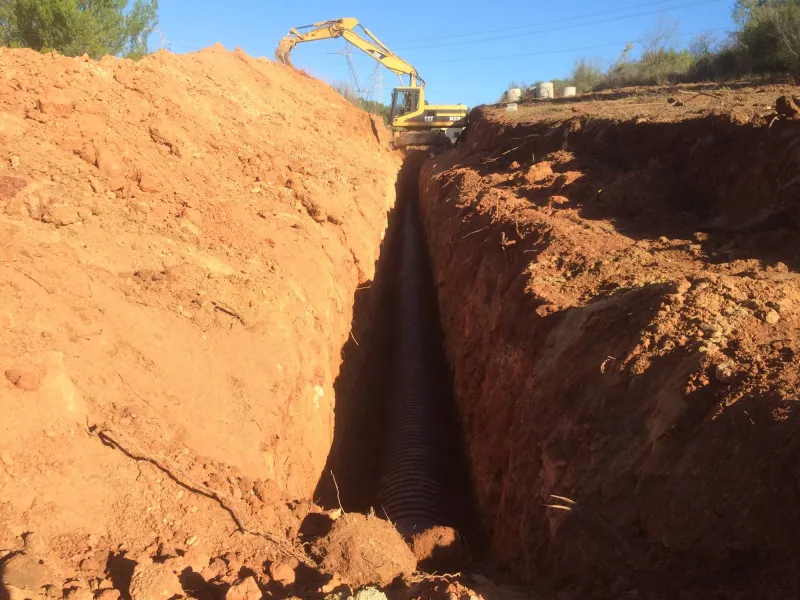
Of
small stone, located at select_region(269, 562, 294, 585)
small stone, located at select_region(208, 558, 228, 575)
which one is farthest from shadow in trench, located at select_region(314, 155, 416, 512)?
small stone, located at select_region(208, 558, 228, 575)

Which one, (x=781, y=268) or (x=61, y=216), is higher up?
(x=61, y=216)

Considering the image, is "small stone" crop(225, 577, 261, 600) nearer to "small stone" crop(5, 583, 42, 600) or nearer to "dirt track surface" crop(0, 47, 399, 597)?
"dirt track surface" crop(0, 47, 399, 597)

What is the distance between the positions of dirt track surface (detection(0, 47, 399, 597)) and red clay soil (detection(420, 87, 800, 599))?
1931 millimetres

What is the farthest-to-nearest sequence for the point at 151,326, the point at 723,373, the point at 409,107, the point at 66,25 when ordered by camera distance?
the point at 409,107, the point at 66,25, the point at 151,326, the point at 723,373

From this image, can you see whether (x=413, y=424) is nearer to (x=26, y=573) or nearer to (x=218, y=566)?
(x=218, y=566)

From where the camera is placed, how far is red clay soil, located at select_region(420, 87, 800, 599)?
2920mm

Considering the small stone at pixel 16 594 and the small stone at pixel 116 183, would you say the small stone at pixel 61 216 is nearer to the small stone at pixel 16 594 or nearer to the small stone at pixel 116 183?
the small stone at pixel 116 183

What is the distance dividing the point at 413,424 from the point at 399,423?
0.23 m

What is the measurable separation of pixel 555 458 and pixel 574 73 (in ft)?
131

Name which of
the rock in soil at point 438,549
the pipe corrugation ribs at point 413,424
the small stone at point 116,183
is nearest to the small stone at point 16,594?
the rock in soil at point 438,549

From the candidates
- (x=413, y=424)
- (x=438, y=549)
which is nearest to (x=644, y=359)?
(x=438, y=549)

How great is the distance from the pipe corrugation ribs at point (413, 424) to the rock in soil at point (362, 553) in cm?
148

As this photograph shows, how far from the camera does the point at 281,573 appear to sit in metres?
3.19

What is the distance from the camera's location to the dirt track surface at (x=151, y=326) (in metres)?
3.19
